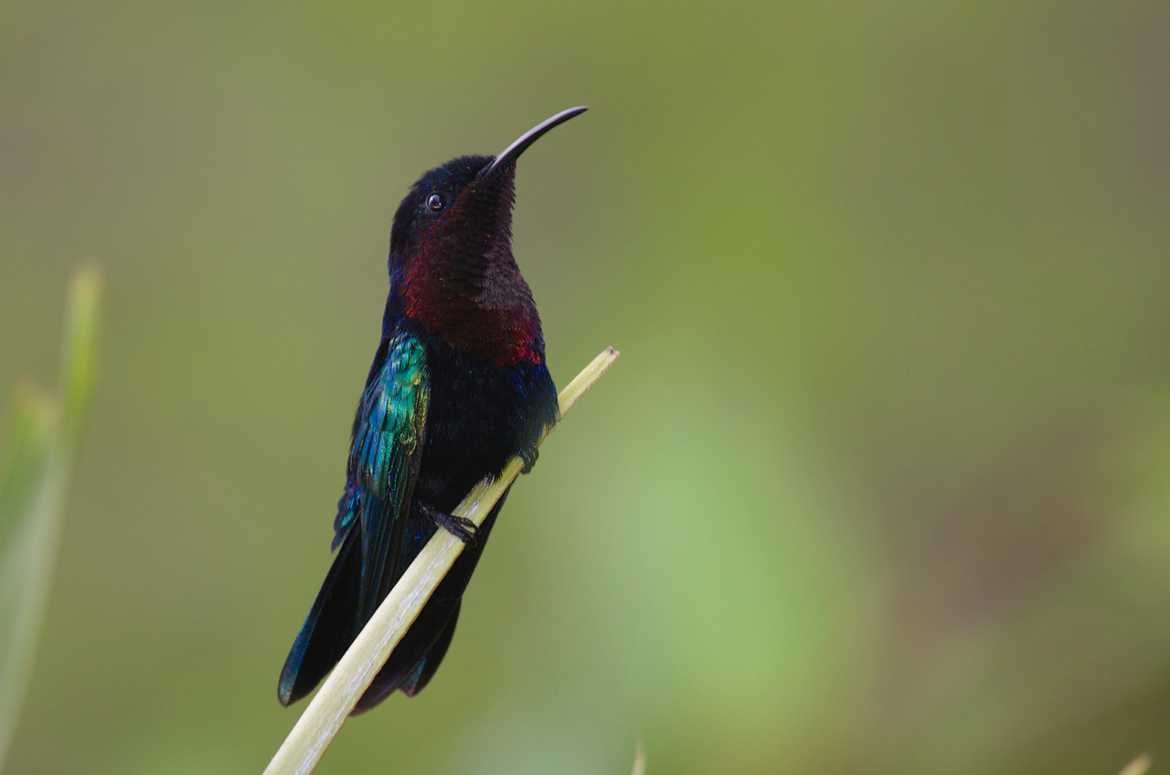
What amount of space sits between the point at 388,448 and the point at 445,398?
9 centimetres

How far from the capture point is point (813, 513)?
129 cm

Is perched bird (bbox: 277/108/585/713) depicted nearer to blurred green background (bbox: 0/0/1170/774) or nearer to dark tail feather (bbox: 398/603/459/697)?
dark tail feather (bbox: 398/603/459/697)

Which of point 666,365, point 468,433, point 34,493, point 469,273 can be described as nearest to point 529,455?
point 468,433

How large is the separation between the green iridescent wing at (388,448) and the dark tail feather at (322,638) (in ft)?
0.14

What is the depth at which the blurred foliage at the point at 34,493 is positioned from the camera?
0.32 m

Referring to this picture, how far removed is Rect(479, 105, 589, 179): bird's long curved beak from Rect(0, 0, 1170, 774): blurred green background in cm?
40

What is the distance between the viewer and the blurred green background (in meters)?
1.27

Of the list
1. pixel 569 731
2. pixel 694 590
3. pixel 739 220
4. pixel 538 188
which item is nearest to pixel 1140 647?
pixel 694 590

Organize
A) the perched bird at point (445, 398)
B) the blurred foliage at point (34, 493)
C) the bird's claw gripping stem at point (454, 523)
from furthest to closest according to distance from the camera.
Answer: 1. the perched bird at point (445, 398)
2. the bird's claw gripping stem at point (454, 523)
3. the blurred foliage at point (34, 493)

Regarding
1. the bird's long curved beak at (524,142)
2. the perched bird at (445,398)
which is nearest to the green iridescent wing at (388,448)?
the perched bird at (445,398)

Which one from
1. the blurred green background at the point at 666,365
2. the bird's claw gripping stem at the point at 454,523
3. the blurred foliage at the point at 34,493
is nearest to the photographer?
the blurred foliage at the point at 34,493

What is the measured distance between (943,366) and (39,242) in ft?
6.30

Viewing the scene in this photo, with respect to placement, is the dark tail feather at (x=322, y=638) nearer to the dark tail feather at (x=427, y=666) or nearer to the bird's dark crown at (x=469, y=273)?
the dark tail feather at (x=427, y=666)

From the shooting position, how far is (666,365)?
1.55 meters
